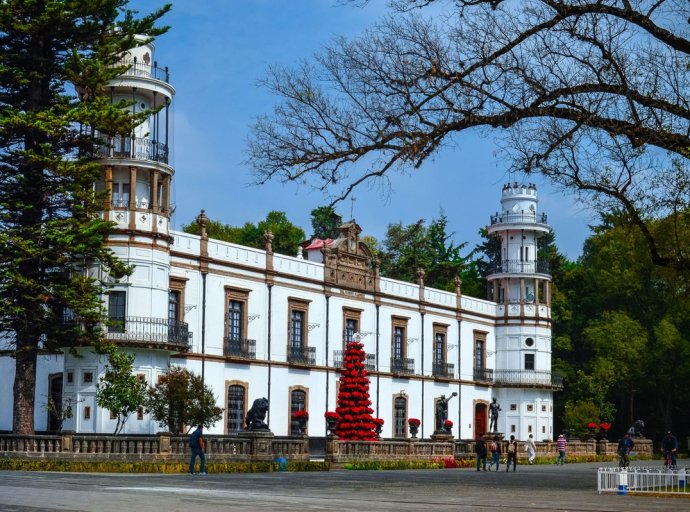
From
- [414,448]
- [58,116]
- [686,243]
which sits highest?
[58,116]

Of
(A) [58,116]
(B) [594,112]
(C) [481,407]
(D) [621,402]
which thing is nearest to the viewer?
(B) [594,112]

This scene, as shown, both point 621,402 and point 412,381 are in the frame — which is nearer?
point 412,381

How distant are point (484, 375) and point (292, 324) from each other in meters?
17.0

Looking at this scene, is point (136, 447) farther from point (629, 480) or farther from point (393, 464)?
point (629, 480)

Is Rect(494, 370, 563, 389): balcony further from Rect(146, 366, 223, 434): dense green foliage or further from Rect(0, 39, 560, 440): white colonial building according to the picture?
Rect(146, 366, 223, 434): dense green foliage

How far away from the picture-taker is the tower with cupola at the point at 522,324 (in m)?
63.5

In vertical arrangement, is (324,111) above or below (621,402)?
above

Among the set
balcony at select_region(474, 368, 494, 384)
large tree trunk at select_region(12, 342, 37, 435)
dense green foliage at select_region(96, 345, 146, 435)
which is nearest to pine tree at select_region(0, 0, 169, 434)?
large tree trunk at select_region(12, 342, 37, 435)

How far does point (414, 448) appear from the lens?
43.0 m

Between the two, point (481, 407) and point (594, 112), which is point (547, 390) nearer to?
point (481, 407)

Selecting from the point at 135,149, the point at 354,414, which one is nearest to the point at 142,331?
the point at 135,149

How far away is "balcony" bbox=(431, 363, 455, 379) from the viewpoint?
59.2 metres

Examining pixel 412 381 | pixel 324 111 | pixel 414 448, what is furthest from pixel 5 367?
pixel 324 111

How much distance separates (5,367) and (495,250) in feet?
141
